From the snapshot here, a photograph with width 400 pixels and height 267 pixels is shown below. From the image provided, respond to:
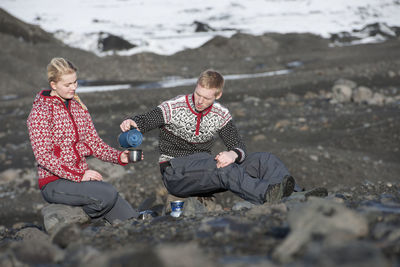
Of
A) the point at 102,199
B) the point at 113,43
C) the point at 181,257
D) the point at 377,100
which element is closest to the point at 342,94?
the point at 377,100

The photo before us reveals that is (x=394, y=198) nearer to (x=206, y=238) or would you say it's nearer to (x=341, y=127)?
(x=206, y=238)

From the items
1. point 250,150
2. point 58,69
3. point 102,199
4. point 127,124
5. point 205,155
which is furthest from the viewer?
point 250,150

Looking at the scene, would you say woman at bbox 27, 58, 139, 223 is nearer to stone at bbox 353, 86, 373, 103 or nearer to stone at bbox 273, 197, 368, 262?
stone at bbox 273, 197, 368, 262

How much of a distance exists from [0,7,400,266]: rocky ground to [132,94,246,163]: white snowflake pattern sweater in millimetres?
787

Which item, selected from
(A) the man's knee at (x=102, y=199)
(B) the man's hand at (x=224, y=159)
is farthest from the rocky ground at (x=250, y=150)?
(B) the man's hand at (x=224, y=159)

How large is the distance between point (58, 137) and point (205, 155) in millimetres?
1667

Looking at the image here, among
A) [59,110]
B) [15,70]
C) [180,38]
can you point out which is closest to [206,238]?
[59,110]

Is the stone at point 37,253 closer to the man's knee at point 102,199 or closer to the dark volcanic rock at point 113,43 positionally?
the man's knee at point 102,199

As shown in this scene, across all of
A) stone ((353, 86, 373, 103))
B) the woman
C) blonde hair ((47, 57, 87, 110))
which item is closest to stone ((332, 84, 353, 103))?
stone ((353, 86, 373, 103))

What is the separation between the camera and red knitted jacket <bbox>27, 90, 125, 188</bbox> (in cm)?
492

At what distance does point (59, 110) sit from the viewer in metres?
5.07

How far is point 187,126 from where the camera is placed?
19.1 feet

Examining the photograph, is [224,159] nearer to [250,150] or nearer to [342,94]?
[250,150]

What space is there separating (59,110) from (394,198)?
3348 mm
